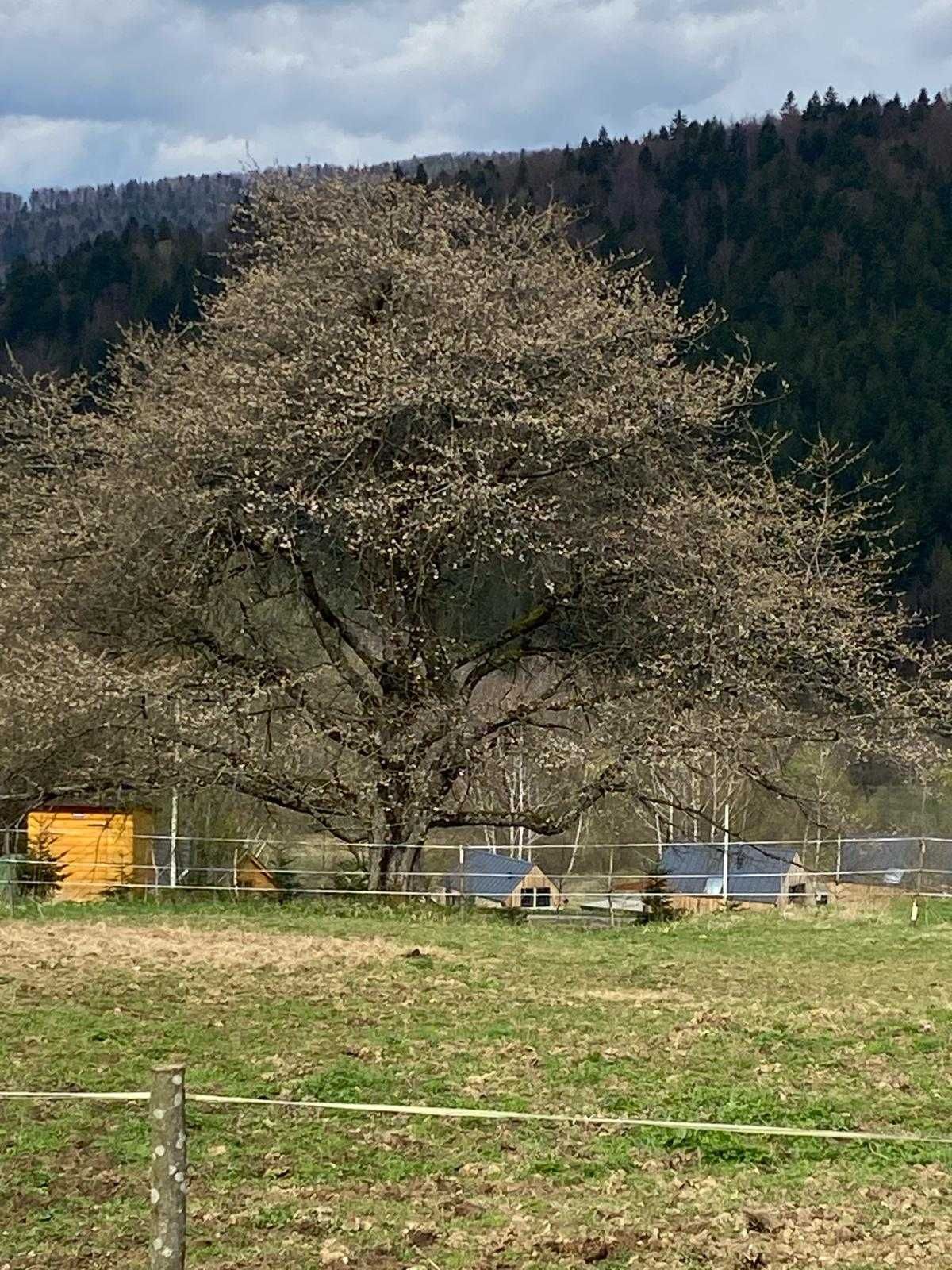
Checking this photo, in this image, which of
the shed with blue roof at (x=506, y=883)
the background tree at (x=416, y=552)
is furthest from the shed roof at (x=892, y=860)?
the background tree at (x=416, y=552)

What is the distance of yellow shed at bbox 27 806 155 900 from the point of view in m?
17.7

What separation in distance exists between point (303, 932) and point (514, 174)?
76.7m

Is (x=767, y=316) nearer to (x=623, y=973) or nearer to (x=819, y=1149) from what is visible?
(x=623, y=973)

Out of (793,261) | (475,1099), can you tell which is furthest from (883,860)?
(793,261)

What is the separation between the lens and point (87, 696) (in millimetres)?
14641

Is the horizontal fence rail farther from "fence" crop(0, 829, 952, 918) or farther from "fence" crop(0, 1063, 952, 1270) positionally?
"fence" crop(0, 1063, 952, 1270)

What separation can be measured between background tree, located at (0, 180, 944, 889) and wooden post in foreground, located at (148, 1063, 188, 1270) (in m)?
11.2

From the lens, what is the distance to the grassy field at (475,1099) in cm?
455

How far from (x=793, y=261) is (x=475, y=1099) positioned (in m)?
74.2

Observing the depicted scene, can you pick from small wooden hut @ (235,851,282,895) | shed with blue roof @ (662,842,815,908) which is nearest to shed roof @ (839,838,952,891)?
shed with blue roof @ (662,842,815,908)

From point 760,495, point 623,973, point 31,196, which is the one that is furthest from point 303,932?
point 31,196

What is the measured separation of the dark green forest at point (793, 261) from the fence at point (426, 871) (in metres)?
16.6

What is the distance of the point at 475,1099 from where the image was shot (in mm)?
6258

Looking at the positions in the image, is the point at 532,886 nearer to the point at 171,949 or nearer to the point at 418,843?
the point at 418,843
